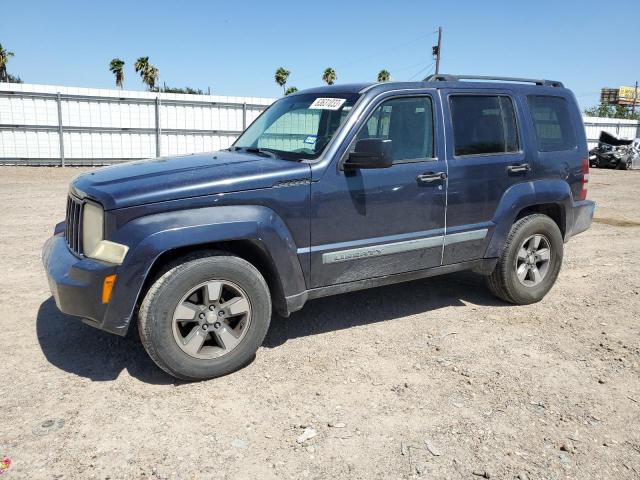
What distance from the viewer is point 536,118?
504cm

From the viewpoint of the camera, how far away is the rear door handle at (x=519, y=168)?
4.72 meters

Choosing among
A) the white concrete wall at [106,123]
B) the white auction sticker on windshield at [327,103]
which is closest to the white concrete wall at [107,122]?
the white concrete wall at [106,123]

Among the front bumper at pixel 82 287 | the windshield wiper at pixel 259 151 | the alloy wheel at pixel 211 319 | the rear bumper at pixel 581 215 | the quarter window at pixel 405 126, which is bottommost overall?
the alloy wheel at pixel 211 319

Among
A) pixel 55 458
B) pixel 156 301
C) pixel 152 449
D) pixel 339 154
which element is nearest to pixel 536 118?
pixel 339 154

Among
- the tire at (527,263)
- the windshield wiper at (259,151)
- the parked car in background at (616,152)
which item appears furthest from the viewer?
the parked car in background at (616,152)

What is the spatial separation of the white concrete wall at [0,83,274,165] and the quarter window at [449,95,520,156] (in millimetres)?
16119

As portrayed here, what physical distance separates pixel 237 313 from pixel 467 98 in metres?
2.72

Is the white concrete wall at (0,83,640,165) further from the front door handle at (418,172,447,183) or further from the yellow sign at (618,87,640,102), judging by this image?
the yellow sign at (618,87,640,102)

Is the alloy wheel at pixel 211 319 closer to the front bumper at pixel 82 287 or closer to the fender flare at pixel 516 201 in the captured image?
the front bumper at pixel 82 287

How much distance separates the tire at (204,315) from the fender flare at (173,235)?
124 mm

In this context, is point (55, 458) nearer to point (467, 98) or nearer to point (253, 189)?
point (253, 189)

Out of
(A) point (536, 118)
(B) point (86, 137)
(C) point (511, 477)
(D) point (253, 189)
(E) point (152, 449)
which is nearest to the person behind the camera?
(C) point (511, 477)

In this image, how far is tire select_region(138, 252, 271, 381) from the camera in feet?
10.9

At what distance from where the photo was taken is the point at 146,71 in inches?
2169
